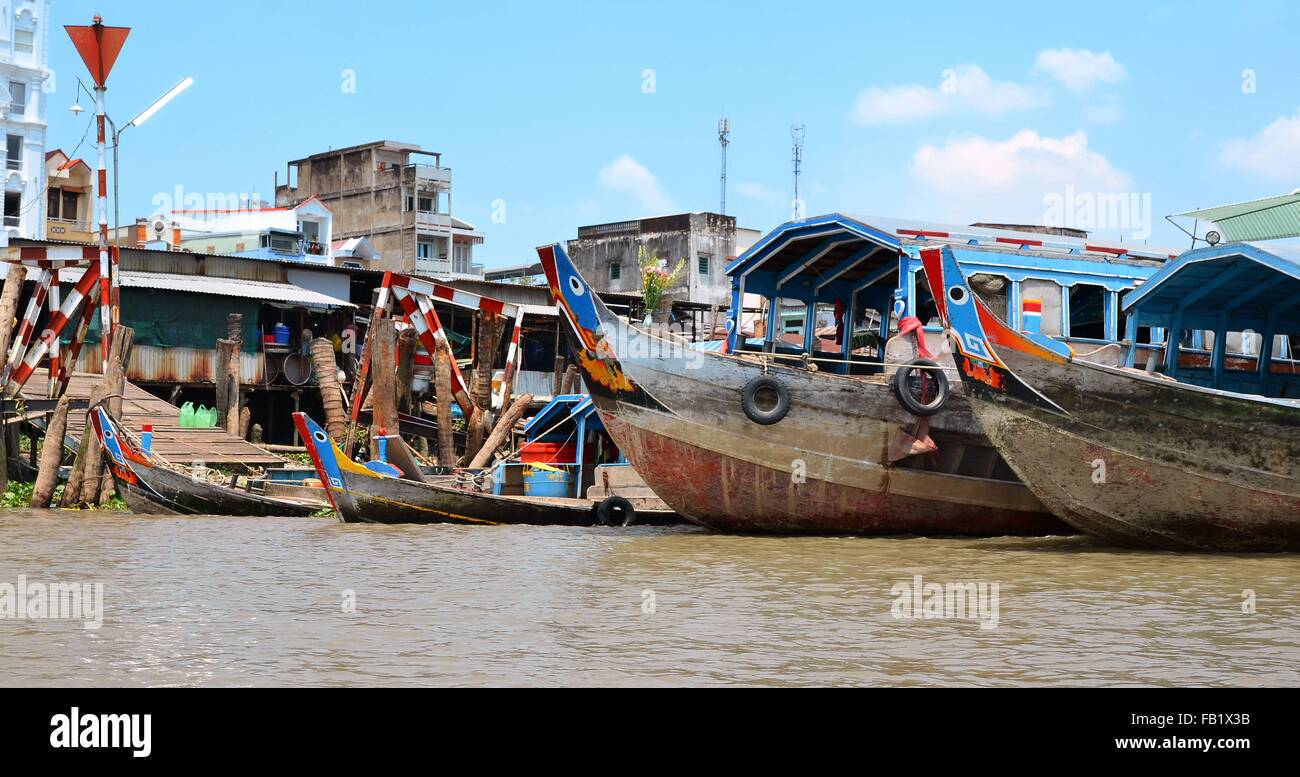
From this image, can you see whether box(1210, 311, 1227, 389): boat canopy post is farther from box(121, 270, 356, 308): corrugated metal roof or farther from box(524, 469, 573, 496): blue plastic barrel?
box(121, 270, 356, 308): corrugated metal roof

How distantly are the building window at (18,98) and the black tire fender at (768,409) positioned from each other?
39299 millimetres

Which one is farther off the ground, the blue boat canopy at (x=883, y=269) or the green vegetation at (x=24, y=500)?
the blue boat canopy at (x=883, y=269)

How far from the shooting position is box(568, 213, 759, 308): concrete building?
44719 mm

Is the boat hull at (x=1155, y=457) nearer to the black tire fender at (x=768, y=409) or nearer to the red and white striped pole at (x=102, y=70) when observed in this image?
the black tire fender at (x=768, y=409)

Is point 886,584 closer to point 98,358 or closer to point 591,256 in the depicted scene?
point 98,358

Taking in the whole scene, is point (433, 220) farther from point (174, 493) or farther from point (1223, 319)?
point (1223, 319)

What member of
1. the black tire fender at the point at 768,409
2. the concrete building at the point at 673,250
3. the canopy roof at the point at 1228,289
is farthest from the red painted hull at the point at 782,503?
the concrete building at the point at 673,250

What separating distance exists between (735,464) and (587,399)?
11.3 ft

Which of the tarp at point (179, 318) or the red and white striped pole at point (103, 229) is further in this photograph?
the tarp at point (179, 318)

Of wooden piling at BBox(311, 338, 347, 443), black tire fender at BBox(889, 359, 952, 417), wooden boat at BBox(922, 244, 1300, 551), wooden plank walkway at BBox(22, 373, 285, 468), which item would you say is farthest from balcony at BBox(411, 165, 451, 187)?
wooden boat at BBox(922, 244, 1300, 551)

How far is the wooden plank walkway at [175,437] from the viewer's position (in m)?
20.1

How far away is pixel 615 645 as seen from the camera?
27.7 ft

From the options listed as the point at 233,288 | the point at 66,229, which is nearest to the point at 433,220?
the point at 66,229

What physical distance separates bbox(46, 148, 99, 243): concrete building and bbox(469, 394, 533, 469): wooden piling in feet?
102
